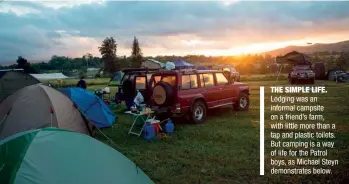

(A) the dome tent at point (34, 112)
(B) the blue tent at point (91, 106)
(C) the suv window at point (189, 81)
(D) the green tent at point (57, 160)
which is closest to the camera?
(D) the green tent at point (57, 160)

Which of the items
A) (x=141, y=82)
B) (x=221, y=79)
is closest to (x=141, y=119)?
(x=141, y=82)

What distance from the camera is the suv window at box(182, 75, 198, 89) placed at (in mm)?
9125

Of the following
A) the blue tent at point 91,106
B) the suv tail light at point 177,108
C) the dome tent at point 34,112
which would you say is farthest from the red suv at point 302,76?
the dome tent at point 34,112

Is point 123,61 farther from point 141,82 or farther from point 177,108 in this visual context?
point 177,108

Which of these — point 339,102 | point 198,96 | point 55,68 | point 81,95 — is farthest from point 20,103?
point 55,68

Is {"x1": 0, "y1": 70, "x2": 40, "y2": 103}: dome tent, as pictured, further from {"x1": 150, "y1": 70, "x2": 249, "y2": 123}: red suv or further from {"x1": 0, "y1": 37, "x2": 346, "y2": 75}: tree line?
{"x1": 0, "y1": 37, "x2": 346, "y2": 75}: tree line

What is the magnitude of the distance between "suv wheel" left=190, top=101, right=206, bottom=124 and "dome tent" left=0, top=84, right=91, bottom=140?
372 cm

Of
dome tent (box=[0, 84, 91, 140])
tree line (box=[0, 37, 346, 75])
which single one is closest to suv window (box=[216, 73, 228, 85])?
dome tent (box=[0, 84, 91, 140])

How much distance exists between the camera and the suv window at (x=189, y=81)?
9125 mm

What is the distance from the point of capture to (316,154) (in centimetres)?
614

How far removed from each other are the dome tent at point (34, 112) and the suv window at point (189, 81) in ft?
11.8

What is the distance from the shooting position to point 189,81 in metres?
9.30

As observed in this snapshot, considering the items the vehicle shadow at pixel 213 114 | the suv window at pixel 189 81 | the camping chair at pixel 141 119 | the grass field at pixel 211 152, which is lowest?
the grass field at pixel 211 152

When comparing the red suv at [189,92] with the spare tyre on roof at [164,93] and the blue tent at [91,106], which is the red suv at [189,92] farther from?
the blue tent at [91,106]
